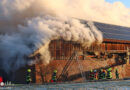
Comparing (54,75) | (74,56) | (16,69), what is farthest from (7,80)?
(74,56)

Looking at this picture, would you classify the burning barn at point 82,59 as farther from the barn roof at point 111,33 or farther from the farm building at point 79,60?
the barn roof at point 111,33

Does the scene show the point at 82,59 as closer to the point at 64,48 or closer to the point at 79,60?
the point at 79,60

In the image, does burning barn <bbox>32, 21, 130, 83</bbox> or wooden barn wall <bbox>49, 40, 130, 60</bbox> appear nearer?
burning barn <bbox>32, 21, 130, 83</bbox>

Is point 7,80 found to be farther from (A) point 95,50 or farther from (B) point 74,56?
(A) point 95,50

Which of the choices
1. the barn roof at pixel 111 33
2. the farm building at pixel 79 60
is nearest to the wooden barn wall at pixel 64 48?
the farm building at pixel 79 60

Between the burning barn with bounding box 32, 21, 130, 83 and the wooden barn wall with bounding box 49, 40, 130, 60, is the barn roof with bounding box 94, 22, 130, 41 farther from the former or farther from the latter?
the wooden barn wall with bounding box 49, 40, 130, 60

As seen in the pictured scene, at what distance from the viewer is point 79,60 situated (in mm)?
27562

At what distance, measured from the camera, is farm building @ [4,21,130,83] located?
83.1ft

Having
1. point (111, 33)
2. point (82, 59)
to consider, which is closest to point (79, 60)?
point (82, 59)

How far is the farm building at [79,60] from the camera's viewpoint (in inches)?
998

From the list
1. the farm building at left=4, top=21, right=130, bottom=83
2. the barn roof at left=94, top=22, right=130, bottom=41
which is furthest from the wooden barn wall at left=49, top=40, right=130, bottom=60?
the barn roof at left=94, top=22, right=130, bottom=41

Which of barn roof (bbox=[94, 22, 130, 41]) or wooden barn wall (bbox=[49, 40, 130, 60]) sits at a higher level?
barn roof (bbox=[94, 22, 130, 41])

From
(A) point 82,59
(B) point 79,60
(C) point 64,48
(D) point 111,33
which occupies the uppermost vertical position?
(D) point 111,33

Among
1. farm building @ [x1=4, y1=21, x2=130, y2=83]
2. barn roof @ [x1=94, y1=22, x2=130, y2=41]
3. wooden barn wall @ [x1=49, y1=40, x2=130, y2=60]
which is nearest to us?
farm building @ [x1=4, y1=21, x2=130, y2=83]
